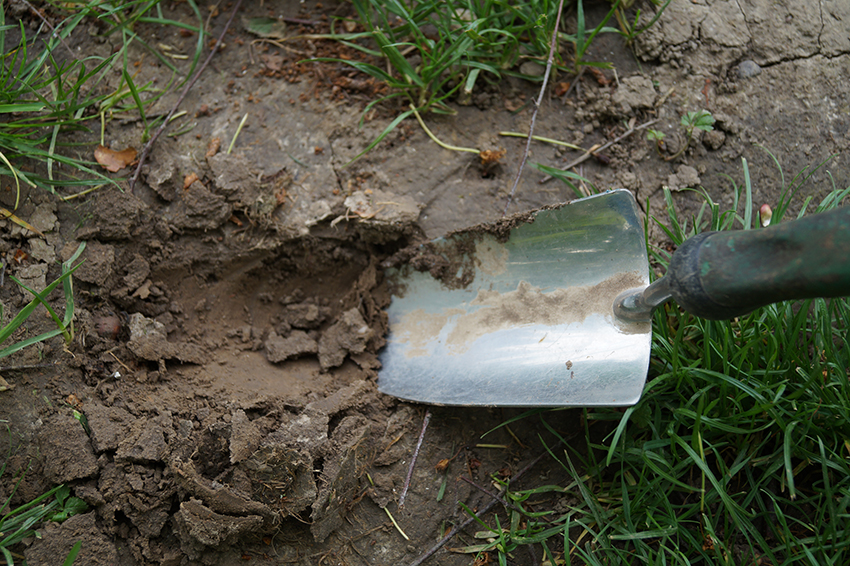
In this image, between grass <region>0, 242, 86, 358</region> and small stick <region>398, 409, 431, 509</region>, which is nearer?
grass <region>0, 242, 86, 358</region>

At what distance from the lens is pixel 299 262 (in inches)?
71.8

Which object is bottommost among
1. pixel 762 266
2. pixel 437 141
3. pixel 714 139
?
pixel 437 141

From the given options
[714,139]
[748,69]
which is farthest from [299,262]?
[748,69]

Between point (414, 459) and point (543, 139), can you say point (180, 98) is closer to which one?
point (543, 139)

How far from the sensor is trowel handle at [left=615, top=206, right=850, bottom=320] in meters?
0.91

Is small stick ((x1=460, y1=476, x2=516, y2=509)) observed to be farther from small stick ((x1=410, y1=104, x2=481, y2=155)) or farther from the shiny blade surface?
small stick ((x1=410, y1=104, x2=481, y2=155))

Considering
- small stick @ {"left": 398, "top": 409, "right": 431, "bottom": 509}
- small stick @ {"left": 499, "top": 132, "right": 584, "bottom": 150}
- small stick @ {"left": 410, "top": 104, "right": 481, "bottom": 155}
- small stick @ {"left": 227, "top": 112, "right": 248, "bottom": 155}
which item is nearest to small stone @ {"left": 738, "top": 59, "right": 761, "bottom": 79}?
small stick @ {"left": 499, "top": 132, "right": 584, "bottom": 150}

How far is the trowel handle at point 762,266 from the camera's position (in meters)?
0.91

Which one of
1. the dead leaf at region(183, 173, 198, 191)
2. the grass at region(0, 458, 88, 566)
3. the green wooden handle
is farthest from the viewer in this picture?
the dead leaf at region(183, 173, 198, 191)

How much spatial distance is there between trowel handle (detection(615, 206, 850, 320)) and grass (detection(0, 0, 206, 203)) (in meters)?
1.71

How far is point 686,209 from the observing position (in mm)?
1746

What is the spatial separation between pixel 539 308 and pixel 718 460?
0.63 metres

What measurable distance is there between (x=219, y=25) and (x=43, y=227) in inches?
38.6

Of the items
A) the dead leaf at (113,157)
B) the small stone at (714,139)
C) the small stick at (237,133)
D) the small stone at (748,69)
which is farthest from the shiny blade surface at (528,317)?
the dead leaf at (113,157)
